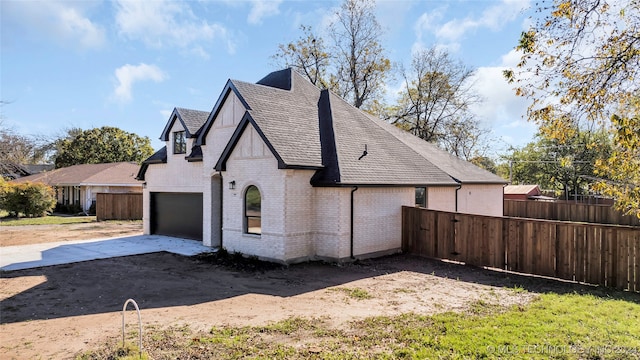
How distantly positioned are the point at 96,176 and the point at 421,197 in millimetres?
30877

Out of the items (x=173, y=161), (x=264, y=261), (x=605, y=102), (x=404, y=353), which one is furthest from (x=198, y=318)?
(x=173, y=161)

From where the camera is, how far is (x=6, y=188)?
3019 centimetres

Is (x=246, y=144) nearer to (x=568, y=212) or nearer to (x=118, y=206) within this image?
(x=118, y=206)

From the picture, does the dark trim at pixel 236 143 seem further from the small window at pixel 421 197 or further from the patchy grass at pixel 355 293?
the small window at pixel 421 197

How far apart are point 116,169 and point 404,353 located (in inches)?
1548

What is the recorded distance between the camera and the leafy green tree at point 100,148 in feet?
172

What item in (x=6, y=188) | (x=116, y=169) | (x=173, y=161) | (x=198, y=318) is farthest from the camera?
(x=116, y=169)

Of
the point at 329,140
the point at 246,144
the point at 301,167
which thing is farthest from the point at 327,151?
the point at 246,144

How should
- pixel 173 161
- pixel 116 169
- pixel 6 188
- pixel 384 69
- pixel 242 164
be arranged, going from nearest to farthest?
pixel 242 164
pixel 173 161
pixel 6 188
pixel 384 69
pixel 116 169

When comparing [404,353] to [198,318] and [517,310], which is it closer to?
[517,310]

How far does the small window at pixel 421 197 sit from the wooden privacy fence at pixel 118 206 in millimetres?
24139

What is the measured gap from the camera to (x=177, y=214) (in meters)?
20.9

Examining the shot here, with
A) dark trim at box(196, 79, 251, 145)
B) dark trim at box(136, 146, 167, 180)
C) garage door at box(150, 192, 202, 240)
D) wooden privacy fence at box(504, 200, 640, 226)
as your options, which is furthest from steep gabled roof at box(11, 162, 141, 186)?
wooden privacy fence at box(504, 200, 640, 226)

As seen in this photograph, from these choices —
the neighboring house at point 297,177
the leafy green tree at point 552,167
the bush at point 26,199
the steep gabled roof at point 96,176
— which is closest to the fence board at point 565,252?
the neighboring house at point 297,177
